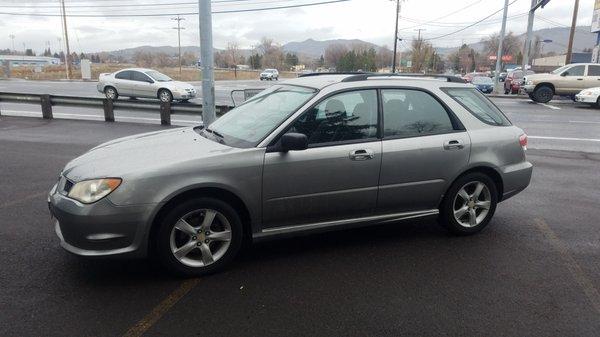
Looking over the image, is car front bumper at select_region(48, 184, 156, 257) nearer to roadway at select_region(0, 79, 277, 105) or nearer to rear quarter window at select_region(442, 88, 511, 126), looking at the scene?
rear quarter window at select_region(442, 88, 511, 126)

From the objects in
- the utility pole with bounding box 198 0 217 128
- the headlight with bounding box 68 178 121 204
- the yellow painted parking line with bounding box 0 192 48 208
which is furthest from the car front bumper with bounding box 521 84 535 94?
the headlight with bounding box 68 178 121 204

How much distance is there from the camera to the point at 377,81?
445 cm

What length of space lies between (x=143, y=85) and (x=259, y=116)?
1841 centimetres

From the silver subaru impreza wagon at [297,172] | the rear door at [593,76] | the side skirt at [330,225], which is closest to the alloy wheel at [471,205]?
the silver subaru impreza wagon at [297,172]

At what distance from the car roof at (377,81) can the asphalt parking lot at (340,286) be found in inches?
60.6

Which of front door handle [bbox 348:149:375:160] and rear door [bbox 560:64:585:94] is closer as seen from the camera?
front door handle [bbox 348:149:375:160]

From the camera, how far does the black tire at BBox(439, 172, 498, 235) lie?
15.2ft

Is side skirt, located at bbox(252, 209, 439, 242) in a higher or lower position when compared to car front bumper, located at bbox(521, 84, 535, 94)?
lower

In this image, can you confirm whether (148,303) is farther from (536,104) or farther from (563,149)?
(536,104)

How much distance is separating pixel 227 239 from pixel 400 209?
1701 millimetres

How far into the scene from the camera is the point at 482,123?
15.7ft

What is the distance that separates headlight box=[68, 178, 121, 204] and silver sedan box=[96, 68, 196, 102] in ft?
59.4

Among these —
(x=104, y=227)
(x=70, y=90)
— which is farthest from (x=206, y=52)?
(x=70, y=90)

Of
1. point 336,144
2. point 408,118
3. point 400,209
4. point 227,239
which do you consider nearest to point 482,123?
point 408,118
